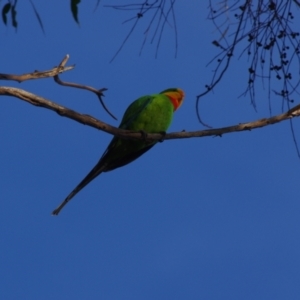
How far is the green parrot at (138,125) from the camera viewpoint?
14.3ft

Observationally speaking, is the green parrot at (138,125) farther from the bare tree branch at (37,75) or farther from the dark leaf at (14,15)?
the dark leaf at (14,15)

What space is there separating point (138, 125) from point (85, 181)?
800mm

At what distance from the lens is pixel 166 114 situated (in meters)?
4.64

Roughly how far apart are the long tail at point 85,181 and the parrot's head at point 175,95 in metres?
1.06

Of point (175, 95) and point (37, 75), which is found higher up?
point (175, 95)

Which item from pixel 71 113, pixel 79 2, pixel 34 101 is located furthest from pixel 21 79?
pixel 79 2

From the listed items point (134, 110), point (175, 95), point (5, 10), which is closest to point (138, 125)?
point (134, 110)

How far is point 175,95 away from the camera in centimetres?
502

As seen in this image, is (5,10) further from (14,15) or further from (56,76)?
(56,76)

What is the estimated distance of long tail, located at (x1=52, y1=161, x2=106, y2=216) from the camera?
3875mm

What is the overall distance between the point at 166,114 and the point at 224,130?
1.21 m

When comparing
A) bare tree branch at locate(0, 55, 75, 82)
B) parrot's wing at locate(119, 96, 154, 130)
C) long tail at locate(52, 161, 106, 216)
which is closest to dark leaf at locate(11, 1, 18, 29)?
bare tree branch at locate(0, 55, 75, 82)

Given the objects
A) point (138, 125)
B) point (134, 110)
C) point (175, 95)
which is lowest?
point (138, 125)

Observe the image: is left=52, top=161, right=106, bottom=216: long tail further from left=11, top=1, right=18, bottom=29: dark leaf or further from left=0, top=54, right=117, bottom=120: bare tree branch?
left=11, top=1, right=18, bottom=29: dark leaf
